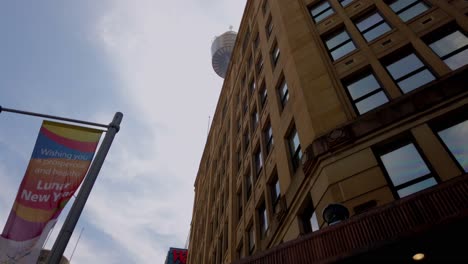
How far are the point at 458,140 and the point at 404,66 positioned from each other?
4.22m

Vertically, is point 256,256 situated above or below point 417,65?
below

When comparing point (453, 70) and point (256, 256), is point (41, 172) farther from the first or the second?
point (453, 70)

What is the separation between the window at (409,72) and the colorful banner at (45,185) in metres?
10.4

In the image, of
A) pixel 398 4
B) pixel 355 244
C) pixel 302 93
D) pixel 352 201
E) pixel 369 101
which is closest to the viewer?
pixel 355 244

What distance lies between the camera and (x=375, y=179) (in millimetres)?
10062

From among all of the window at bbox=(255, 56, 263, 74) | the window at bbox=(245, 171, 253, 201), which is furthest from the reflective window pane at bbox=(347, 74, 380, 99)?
the window at bbox=(255, 56, 263, 74)

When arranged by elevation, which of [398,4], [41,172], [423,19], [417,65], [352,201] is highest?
[398,4]

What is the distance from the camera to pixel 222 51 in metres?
90.4

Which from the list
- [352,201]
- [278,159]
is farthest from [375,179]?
[278,159]

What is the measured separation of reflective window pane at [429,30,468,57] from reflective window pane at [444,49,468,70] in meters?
0.38

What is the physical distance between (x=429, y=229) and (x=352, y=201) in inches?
145

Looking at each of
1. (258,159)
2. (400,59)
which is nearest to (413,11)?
(400,59)

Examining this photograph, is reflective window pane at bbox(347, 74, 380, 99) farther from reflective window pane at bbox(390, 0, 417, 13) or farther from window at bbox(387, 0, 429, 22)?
reflective window pane at bbox(390, 0, 417, 13)

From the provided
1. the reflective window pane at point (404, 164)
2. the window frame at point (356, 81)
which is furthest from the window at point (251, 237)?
the reflective window pane at point (404, 164)
